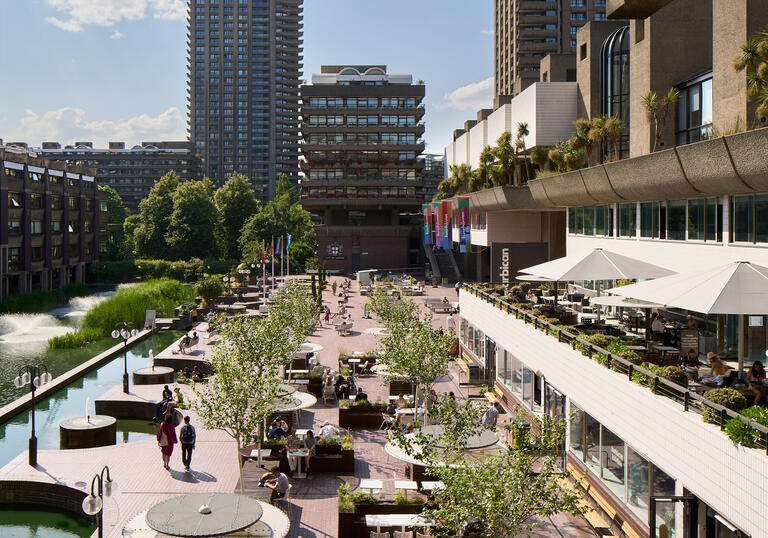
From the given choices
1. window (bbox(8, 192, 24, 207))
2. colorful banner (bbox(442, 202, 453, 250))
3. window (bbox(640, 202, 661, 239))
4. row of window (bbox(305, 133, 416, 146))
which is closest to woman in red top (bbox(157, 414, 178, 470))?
window (bbox(640, 202, 661, 239))

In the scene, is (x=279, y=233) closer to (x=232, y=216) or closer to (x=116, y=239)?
(x=232, y=216)

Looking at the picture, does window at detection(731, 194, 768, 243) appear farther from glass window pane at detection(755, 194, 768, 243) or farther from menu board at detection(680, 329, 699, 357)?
menu board at detection(680, 329, 699, 357)

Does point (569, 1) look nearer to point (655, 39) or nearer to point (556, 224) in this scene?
point (556, 224)

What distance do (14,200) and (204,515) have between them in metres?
72.8

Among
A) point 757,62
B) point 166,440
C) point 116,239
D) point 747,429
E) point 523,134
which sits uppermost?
point 523,134

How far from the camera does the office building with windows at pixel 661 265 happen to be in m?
13.3

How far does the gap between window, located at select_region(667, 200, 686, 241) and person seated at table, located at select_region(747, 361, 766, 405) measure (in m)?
11.4

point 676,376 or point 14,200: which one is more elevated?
point 14,200

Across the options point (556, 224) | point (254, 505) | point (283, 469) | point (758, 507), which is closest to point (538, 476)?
point (758, 507)

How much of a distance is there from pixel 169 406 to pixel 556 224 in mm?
38145

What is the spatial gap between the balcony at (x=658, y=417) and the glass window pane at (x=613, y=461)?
396 mm

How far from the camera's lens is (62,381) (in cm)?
3625

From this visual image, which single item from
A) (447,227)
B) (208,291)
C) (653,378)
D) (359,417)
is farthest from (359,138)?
(653,378)

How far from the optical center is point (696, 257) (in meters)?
25.2
